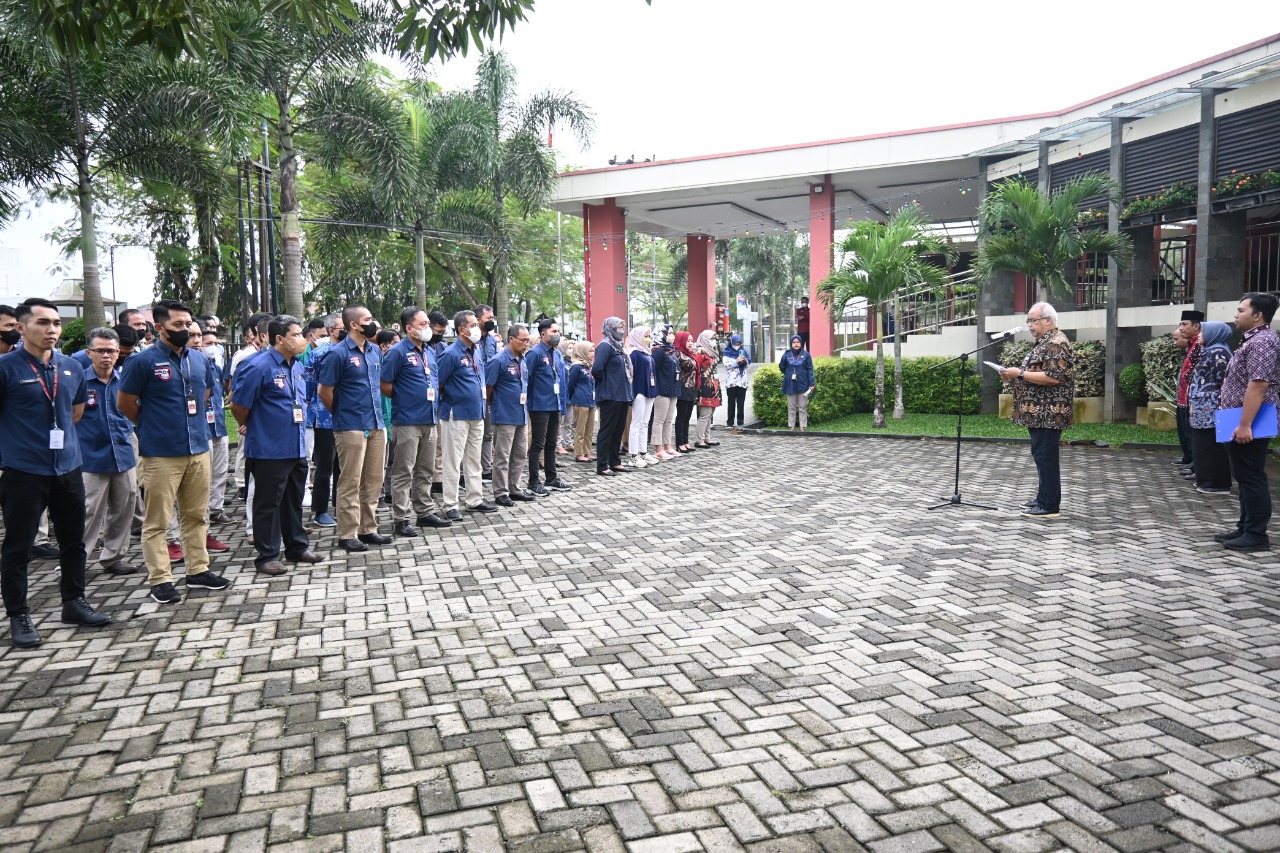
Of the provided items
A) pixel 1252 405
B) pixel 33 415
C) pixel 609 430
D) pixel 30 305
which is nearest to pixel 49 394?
pixel 33 415

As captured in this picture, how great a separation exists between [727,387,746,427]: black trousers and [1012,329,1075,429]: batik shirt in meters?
9.45

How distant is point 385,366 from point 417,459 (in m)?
0.92

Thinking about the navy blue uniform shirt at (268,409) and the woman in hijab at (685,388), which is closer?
the navy blue uniform shirt at (268,409)

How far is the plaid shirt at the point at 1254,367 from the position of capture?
22.0ft

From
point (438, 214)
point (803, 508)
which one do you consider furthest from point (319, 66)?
point (803, 508)

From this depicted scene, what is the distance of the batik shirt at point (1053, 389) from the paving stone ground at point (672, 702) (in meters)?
1.26

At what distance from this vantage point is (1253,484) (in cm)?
686

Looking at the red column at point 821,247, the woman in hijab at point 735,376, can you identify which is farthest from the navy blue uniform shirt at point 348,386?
the red column at point 821,247

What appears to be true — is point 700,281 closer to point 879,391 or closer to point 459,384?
point 879,391

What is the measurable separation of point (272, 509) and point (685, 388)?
8057 mm

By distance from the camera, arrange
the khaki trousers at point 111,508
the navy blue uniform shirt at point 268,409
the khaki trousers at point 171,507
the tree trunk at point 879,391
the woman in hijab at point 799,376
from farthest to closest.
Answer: the tree trunk at point 879,391 < the woman in hijab at point 799,376 < the khaki trousers at point 111,508 < the navy blue uniform shirt at point 268,409 < the khaki trousers at point 171,507

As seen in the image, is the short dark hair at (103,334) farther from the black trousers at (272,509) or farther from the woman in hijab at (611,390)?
the woman in hijab at (611,390)

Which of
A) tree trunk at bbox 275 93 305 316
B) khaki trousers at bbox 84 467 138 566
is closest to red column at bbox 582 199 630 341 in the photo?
tree trunk at bbox 275 93 305 316

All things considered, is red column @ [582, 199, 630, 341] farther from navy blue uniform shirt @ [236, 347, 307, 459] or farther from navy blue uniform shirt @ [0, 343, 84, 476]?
navy blue uniform shirt @ [0, 343, 84, 476]
